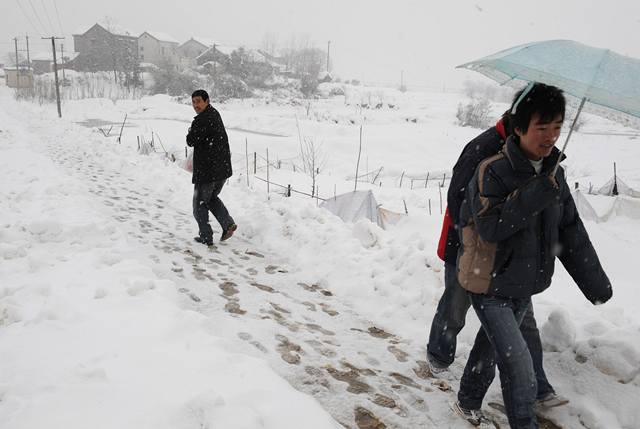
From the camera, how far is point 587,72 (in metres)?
2.31

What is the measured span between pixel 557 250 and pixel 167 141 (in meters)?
20.2

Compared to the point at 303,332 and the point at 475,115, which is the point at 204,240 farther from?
the point at 475,115

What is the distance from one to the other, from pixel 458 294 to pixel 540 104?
4.62 feet

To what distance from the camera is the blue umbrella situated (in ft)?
7.36

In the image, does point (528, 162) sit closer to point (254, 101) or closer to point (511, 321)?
point (511, 321)

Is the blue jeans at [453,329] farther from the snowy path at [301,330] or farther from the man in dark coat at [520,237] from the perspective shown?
the man in dark coat at [520,237]

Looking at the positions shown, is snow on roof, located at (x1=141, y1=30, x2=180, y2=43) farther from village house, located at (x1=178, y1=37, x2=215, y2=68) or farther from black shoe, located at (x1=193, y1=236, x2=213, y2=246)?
black shoe, located at (x1=193, y1=236, x2=213, y2=246)

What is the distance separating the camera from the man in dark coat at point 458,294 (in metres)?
2.52

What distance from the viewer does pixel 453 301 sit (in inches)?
116

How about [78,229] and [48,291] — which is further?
[78,229]

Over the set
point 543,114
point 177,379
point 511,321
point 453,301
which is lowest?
point 177,379

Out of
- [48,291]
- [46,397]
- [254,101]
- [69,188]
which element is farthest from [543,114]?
[254,101]

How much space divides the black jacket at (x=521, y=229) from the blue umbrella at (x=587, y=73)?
36 centimetres

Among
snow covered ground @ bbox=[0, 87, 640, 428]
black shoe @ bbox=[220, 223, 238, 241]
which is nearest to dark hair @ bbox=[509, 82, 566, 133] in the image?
snow covered ground @ bbox=[0, 87, 640, 428]
